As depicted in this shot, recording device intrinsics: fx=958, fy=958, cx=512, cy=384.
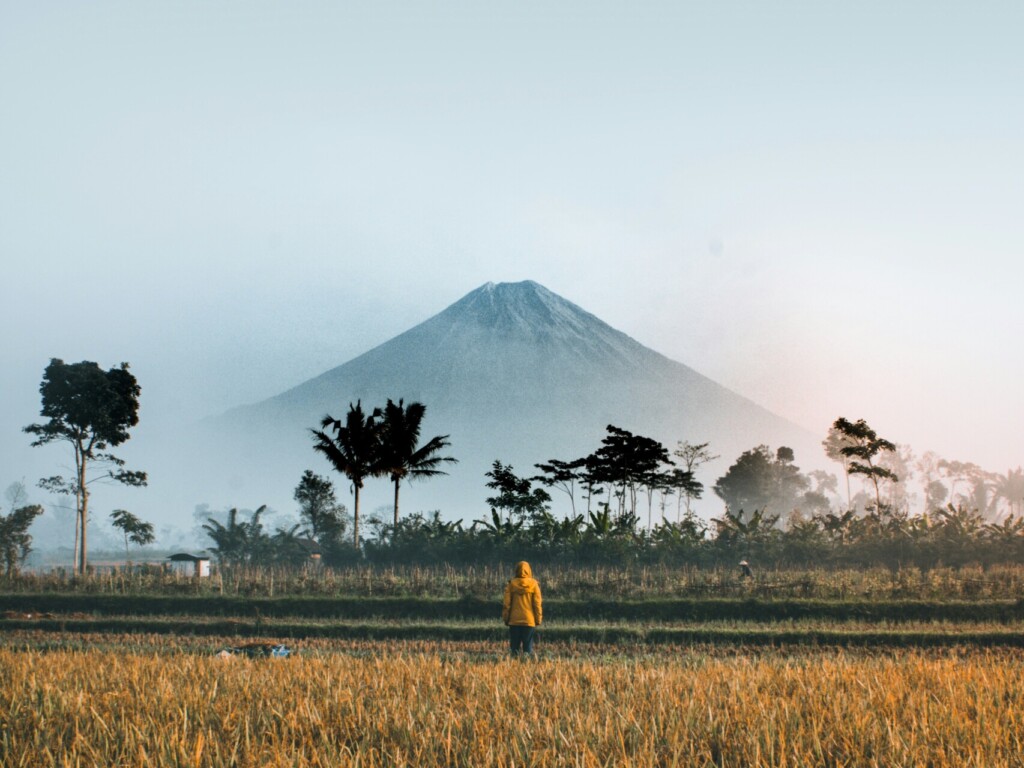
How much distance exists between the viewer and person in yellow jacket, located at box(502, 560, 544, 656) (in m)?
16.4

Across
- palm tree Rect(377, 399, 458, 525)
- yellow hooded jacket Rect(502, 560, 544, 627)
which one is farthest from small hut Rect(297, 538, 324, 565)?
yellow hooded jacket Rect(502, 560, 544, 627)

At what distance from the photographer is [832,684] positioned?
10172 millimetres

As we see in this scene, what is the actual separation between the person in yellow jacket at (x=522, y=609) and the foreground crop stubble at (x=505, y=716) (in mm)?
4273

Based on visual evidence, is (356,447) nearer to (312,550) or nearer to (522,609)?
(312,550)

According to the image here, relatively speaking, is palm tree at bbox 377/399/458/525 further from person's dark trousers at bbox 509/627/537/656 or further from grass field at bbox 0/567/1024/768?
person's dark trousers at bbox 509/627/537/656

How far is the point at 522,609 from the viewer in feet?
53.8

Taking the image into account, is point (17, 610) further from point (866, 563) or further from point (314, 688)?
point (866, 563)

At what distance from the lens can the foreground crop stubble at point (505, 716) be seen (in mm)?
7398

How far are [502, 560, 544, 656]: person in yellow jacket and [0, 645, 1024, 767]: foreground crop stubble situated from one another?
14.0 ft

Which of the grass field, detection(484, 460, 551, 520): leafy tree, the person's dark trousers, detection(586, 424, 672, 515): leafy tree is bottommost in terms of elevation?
the person's dark trousers

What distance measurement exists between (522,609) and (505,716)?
7874 millimetres

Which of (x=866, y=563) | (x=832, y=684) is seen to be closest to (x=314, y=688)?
(x=832, y=684)

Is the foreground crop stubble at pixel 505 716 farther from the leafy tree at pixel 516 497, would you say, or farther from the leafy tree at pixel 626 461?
the leafy tree at pixel 626 461

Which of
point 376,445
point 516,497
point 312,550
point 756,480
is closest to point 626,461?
point 516,497
